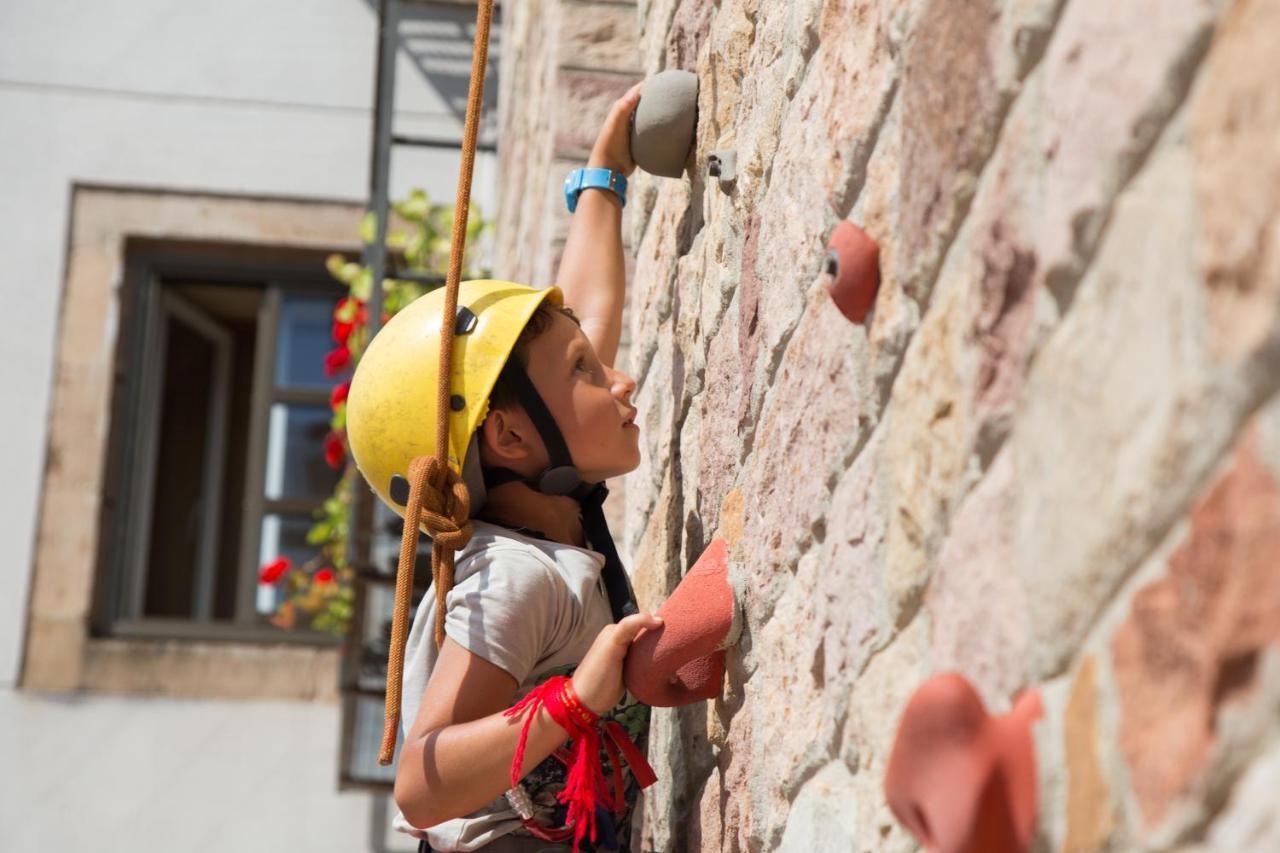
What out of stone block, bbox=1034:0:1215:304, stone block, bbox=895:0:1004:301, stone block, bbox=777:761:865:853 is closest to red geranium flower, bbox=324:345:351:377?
stone block, bbox=777:761:865:853

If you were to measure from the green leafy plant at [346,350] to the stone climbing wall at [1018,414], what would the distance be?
4513mm

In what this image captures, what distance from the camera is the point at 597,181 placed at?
9.35ft

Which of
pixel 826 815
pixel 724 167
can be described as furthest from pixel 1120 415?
pixel 724 167

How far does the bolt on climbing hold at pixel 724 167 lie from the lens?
7.57 ft

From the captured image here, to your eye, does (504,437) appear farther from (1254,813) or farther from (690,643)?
(1254,813)

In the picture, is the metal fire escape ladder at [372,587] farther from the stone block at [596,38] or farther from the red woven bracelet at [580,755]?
the red woven bracelet at [580,755]

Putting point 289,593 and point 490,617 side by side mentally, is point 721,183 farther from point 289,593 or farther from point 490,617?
point 289,593

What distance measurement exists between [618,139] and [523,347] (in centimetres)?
71

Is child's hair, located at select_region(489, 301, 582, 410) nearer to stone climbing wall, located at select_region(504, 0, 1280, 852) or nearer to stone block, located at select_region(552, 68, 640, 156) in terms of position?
stone climbing wall, located at select_region(504, 0, 1280, 852)

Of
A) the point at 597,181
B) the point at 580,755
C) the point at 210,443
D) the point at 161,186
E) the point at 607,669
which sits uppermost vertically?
the point at 161,186

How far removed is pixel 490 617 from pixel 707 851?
0.46m

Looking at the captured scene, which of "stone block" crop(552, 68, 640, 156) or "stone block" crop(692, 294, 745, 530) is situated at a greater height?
"stone block" crop(552, 68, 640, 156)

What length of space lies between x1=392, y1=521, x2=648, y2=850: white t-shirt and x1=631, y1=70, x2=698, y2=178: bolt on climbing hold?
30.7 inches

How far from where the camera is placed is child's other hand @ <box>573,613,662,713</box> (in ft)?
6.24
